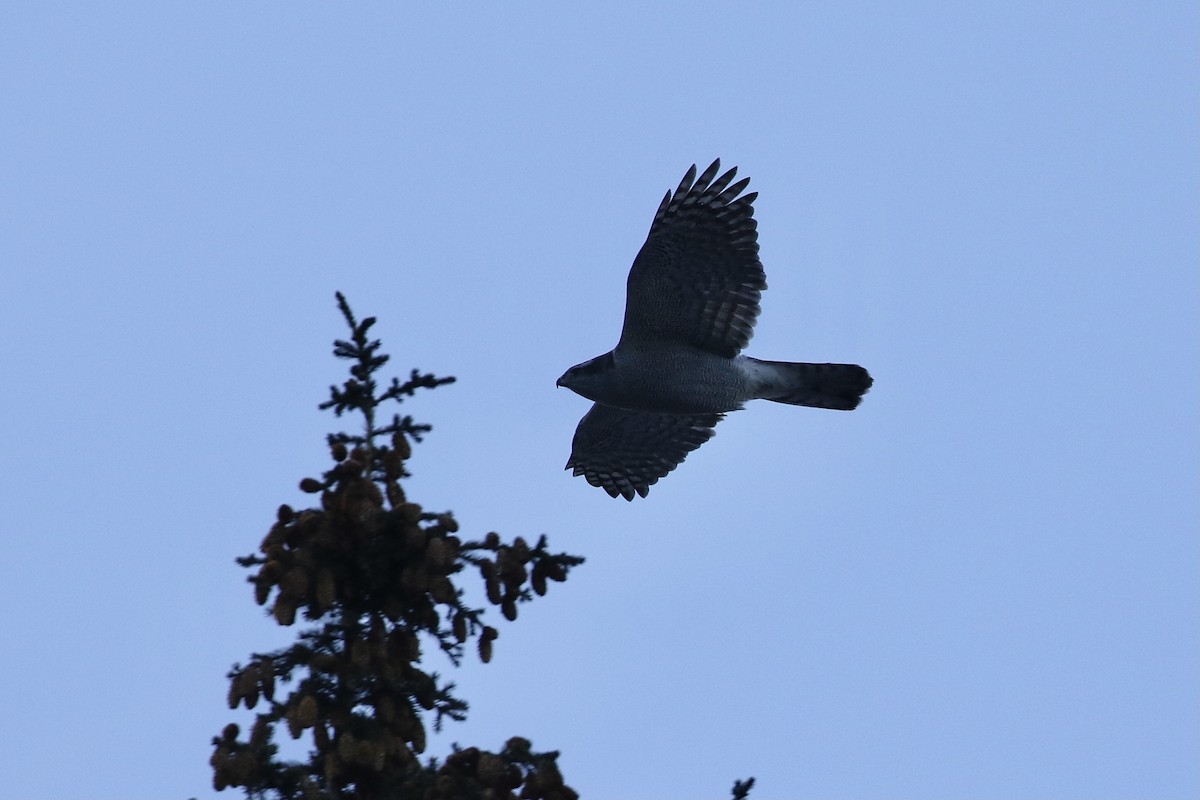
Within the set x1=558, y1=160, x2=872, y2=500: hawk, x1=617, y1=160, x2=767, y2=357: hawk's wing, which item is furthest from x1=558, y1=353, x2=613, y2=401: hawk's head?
x1=617, y1=160, x2=767, y2=357: hawk's wing

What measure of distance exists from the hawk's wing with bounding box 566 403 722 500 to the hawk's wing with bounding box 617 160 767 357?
178 cm

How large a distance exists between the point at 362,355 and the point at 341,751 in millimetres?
→ 1631

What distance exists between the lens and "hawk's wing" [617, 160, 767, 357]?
1025 cm

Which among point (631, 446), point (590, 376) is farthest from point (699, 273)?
point (631, 446)

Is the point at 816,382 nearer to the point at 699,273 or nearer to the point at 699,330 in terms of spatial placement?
the point at 699,330

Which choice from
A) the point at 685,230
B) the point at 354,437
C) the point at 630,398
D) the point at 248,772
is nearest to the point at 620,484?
the point at 630,398

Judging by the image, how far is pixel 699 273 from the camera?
10445 millimetres

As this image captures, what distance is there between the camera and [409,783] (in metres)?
5.26

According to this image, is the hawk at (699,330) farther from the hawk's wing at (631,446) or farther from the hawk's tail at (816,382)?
the hawk's wing at (631,446)

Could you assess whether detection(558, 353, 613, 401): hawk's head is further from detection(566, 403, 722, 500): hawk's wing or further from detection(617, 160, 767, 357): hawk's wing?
detection(566, 403, 722, 500): hawk's wing

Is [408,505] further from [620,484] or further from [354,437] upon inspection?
[620,484]

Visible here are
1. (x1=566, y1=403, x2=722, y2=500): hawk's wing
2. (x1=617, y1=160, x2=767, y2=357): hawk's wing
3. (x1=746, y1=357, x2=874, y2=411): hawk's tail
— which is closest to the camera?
(x1=617, y1=160, x2=767, y2=357): hawk's wing

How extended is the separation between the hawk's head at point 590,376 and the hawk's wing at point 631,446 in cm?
117

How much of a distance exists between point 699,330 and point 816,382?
1.00m
